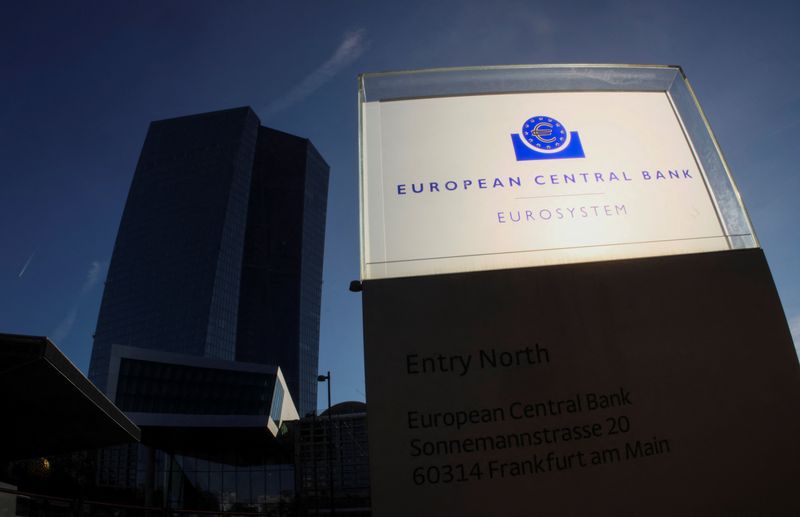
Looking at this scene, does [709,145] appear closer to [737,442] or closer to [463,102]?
[463,102]

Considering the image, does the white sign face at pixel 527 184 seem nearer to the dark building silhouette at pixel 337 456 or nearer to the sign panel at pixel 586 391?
the sign panel at pixel 586 391

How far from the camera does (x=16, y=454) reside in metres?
18.9

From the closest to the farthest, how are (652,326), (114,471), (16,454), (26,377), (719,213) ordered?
(652,326) < (719,213) < (26,377) < (16,454) < (114,471)

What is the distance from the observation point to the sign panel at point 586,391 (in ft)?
7.32

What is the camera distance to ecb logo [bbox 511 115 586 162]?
3018mm

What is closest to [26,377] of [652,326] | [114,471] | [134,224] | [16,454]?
[16,454]

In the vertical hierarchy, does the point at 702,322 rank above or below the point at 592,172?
below

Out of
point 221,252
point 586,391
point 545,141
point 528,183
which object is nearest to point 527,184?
point 528,183

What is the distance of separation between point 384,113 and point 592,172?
3.96ft

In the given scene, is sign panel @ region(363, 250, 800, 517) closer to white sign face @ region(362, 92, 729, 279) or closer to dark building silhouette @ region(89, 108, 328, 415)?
white sign face @ region(362, 92, 729, 279)

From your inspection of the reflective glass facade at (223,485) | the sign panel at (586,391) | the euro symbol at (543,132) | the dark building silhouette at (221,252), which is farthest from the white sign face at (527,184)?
the dark building silhouette at (221,252)


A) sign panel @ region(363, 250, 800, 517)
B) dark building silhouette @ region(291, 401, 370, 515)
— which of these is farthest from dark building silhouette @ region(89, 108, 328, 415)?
sign panel @ region(363, 250, 800, 517)

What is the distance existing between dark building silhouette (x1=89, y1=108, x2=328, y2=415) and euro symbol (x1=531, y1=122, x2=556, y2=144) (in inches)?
4148

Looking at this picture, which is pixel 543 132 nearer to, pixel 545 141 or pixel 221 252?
pixel 545 141
